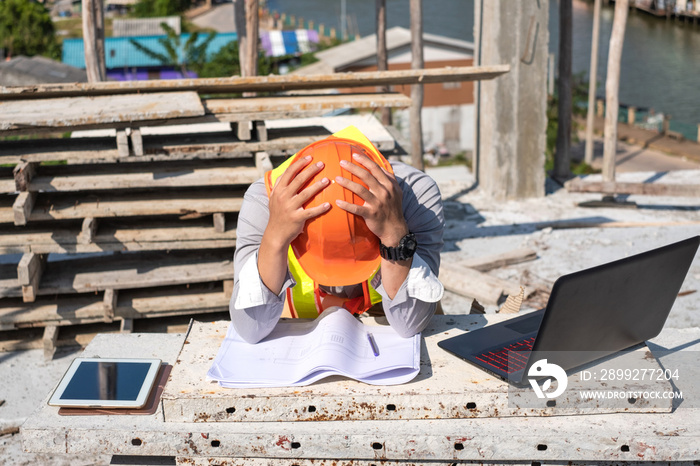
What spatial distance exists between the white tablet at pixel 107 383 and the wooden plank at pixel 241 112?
6.57 feet

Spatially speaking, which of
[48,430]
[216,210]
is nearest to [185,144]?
[216,210]

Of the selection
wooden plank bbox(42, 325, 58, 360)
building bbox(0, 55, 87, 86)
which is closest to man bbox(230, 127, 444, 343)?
wooden plank bbox(42, 325, 58, 360)

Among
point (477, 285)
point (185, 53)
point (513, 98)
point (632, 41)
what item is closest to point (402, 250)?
point (477, 285)

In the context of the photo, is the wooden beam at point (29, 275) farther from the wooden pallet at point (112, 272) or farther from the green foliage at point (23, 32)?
the green foliage at point (23, 32)

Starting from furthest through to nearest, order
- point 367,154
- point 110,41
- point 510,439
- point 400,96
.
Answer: point 110,41
point 400,96
point 367,154
point 510,439

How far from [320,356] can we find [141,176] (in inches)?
104

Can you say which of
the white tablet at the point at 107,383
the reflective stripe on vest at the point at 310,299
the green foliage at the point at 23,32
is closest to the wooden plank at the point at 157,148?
the reflective stripe on vest at the point at 310,299

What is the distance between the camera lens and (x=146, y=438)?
8.01 feet

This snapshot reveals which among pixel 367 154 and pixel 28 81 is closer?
pixel 367 154

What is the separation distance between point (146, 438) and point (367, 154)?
1.26 meters

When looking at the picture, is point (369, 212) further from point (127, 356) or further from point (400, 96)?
point (400, 96)

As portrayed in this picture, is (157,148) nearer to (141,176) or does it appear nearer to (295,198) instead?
(141,176)

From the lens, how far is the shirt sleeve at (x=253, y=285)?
2648 millimetres

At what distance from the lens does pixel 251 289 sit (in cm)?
264
